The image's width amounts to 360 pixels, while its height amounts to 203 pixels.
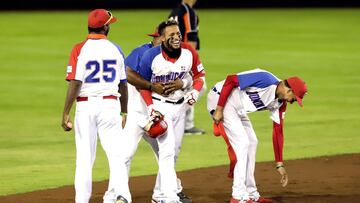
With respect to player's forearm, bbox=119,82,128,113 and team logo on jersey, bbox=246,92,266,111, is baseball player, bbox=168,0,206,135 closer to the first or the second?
team logo on jersey, bbox=246,92,266,111

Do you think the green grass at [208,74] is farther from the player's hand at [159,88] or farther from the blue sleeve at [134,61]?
the player's hand at [159,88]

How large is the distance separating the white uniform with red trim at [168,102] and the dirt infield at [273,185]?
617 mm

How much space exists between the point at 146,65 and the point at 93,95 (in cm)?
93

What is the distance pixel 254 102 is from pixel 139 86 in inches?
42.9

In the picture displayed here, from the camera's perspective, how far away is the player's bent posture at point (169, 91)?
909cm

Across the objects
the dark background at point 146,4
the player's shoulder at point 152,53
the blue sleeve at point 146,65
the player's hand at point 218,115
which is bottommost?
the player's hand at point 218,115

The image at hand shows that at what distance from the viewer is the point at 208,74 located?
20.2 m

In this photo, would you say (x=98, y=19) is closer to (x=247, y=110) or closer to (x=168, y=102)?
(x=168, y=102)

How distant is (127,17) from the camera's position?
32.4 m

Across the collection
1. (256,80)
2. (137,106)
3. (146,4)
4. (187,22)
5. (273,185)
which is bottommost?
(273,185)

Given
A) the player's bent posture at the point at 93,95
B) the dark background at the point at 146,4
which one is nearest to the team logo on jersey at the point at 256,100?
the player's bent posture at the point at 93,95

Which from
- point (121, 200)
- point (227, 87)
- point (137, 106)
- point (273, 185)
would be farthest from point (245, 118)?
point (121, 200)

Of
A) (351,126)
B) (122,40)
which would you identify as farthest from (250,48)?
(351,126)

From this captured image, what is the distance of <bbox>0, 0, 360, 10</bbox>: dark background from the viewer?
3469cm
